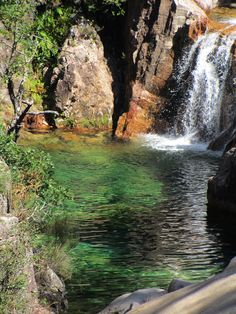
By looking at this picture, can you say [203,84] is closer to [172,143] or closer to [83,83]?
[172,143]

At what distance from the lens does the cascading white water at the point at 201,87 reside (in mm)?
30609

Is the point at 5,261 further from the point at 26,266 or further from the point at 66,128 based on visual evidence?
the point at 66,128

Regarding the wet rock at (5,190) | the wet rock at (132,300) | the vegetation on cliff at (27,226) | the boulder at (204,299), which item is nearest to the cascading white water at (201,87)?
the vegetation on cliff at (27,226)

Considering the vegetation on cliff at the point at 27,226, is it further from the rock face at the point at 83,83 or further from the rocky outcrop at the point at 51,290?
the rock face at the point at 83,83

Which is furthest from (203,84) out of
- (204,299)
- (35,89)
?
(204,299)

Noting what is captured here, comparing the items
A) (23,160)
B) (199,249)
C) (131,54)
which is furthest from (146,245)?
(131,54)

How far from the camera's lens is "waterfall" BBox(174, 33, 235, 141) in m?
30.7

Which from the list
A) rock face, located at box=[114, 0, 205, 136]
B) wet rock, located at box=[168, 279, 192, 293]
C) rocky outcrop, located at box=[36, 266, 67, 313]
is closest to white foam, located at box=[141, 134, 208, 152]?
rock face, located at box=[114, 0, 205, 136]

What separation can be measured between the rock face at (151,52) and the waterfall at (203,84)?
806mm

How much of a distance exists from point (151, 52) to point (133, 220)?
625 inches

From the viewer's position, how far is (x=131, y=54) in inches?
1292

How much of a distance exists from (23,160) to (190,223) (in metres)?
5.47

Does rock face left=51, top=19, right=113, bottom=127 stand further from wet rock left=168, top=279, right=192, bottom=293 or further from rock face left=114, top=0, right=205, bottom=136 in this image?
wet rock left=168, top=279, right=192, bottom=293

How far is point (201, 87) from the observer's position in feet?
103
